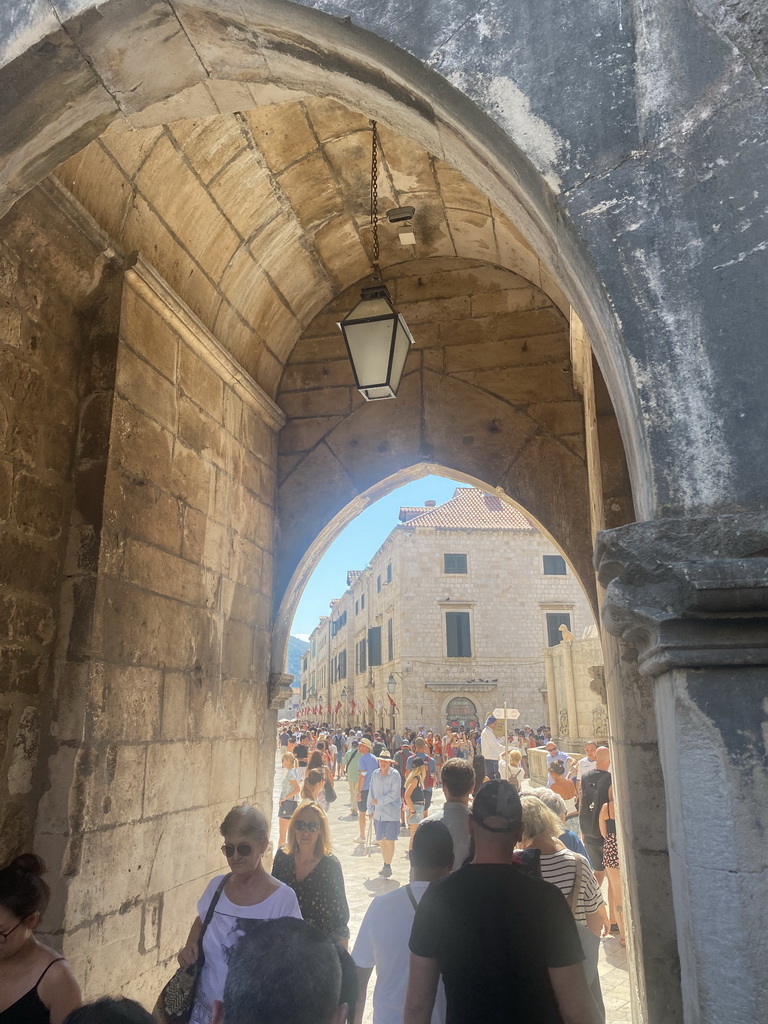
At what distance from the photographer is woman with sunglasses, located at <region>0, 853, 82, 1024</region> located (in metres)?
1.97

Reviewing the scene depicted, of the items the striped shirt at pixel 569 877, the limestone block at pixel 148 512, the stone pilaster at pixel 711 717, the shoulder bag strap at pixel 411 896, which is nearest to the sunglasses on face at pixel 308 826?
the shoulder bag strap at pixel 411 896

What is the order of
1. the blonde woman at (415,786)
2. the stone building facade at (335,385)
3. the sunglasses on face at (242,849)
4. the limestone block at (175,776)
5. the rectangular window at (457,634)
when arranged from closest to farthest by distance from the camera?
the stone building facade at (335,385), the sunglasses on face at (242,849), the limestone block at (175,776), the blonde woman at (415,786), the rectangular window at (457,634)

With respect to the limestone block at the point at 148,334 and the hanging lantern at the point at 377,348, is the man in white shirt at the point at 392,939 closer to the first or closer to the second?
the hanging lantern at the point at 377,348

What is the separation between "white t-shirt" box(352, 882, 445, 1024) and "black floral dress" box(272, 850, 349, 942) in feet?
1.89

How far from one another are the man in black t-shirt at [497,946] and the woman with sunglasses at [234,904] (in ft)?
2.13

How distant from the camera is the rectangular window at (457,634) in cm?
2684

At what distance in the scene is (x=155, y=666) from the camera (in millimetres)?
3900

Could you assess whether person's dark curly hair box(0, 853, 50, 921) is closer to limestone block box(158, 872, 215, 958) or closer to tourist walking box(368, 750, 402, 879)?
limestone block box(158, 872, 215, 958)

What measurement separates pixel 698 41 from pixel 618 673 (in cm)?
217

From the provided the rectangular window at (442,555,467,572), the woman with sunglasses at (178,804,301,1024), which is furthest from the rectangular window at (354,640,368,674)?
the woman with sunglasses at (178,804,301,1024)

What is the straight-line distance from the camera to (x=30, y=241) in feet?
11.4

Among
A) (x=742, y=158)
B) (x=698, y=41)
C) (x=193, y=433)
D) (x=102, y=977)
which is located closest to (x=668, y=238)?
(x=742, y=158)

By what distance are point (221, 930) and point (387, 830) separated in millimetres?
6062

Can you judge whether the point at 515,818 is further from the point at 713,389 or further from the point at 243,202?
the point at 243,202
